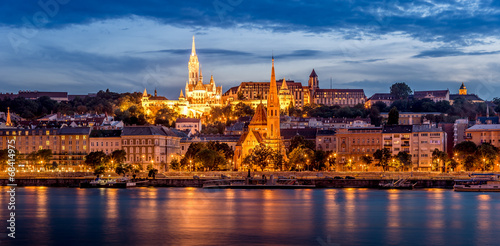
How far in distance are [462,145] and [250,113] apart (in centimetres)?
8357

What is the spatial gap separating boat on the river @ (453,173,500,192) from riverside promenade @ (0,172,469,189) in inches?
78.1

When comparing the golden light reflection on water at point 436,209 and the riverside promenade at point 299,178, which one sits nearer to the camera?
the golden light reflection on water at point 436,209

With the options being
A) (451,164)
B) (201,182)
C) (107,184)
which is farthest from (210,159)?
(451,164)

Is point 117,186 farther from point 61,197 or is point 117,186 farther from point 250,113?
point 250,113

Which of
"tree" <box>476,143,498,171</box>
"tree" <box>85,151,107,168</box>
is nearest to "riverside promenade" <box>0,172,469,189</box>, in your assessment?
"tree" <box>85,151,107,168</box>

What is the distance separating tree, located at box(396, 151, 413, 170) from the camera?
98688mm

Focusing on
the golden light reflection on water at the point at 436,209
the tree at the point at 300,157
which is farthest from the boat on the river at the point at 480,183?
the tree at the point at 300,157

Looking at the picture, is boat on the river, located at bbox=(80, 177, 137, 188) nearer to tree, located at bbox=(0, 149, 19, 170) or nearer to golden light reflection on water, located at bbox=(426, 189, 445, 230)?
tree, located at bbox=(0, 149, 19, 170)

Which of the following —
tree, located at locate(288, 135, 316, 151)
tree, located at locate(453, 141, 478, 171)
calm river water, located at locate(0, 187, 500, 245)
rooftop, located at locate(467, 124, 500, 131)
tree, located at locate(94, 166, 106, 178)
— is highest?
rooftop, located at locate(467, 124, 500, 131)

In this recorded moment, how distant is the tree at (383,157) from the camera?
99469 millimetres

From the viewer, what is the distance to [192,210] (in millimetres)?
57938

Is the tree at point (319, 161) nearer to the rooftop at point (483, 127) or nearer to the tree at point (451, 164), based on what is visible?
the tree at point (451, 164)

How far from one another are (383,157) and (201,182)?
23.8 m

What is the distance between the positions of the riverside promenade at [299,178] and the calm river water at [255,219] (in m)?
12.2
